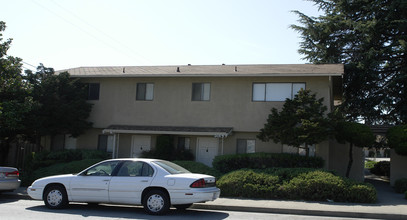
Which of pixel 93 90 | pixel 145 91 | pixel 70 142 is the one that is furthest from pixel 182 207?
pixel 70 142

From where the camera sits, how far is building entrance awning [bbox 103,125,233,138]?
18.8 metres

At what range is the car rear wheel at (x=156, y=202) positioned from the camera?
10102 millimetres

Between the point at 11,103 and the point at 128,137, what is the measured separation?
6.35 m

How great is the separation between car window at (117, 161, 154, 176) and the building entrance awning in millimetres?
8161

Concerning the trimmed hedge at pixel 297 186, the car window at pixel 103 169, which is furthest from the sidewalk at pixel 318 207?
the car window at pixel 103 169

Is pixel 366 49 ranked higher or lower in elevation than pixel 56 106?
higher

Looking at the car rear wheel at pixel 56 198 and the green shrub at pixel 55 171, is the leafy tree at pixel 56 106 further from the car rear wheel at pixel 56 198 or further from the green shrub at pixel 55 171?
the car rear wheel at pixel 56 198

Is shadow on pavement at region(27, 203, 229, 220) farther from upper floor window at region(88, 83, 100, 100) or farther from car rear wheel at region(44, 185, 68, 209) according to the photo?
upper floor window at region(88, 83, 100, 100)

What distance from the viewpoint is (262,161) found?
16.9 m

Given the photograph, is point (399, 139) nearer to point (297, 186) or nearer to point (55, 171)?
point (297, 186)

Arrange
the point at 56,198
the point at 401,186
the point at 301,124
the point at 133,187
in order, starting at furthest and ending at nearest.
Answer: the point at 301,124
the point at 401,186
the point at 56,198
the point at 133,187

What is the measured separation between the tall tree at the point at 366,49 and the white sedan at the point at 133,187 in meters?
16.7

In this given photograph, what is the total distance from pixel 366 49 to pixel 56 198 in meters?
20.7

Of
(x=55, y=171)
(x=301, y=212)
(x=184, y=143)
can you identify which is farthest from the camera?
(x=184, y=143)
